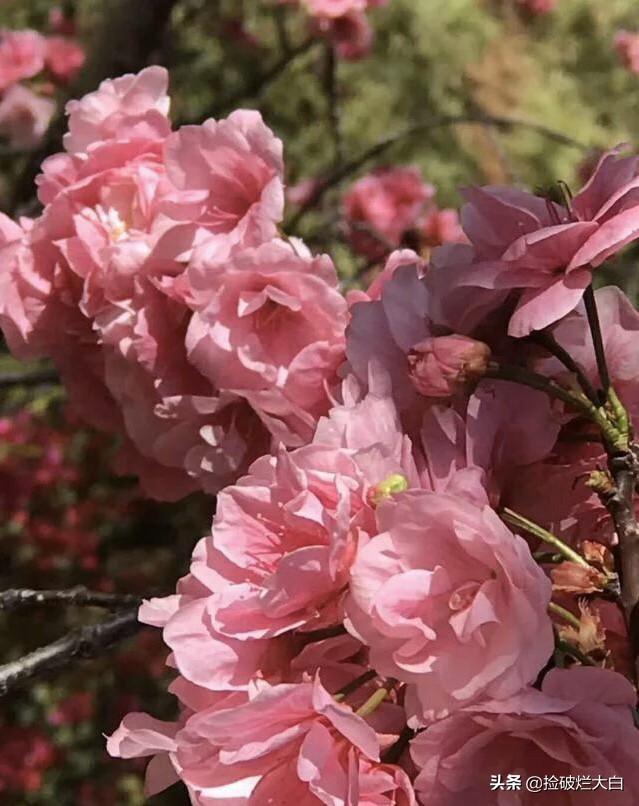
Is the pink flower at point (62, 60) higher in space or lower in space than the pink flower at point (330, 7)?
lower

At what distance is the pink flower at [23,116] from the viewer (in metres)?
1.35

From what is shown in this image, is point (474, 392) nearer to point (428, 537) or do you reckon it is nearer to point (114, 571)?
point (428, 537)

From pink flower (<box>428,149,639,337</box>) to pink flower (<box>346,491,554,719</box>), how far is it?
9 centimetres

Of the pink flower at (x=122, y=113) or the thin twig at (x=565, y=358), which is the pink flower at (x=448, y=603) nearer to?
the thin twig at (x=565, y=358)

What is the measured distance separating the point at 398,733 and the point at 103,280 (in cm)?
31

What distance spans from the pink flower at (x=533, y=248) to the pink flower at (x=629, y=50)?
146cm

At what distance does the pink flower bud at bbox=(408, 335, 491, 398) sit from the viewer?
408 mm

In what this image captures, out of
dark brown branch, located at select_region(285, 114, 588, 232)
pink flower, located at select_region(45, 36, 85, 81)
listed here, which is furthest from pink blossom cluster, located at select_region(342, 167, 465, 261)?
pink flower, located at select_region(45, 36, 85, 81)

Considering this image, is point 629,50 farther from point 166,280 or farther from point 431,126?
point 166,280

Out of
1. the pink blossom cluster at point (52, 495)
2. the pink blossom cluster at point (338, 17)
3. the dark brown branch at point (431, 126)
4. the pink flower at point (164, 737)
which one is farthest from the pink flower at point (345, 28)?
the pink flower at point (164, 737)

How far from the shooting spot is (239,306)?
1.70 ft

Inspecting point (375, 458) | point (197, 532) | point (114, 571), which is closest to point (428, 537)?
point (375, 458)

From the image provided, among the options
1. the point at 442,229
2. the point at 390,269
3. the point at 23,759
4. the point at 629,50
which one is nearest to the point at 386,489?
the point at 390,269

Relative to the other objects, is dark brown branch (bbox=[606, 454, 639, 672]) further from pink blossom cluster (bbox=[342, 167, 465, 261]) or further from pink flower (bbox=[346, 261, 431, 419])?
pink blossom cluster (bbox=[342, 167, 465, 261])
